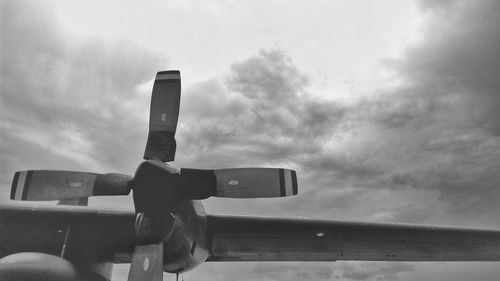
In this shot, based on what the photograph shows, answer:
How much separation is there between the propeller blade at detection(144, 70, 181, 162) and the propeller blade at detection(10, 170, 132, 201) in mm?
693

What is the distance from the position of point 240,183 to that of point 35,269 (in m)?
3.82

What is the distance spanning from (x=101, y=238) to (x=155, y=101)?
143 inches

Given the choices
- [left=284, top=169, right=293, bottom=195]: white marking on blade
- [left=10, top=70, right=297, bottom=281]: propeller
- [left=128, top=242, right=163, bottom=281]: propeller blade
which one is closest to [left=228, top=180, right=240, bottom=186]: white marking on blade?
[left=10, top=70, right=297, bottom=281]: propeller

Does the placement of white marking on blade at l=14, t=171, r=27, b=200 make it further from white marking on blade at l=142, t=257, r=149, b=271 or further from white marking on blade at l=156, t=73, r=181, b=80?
white marking on blade at l=156, t=73, r=181, b=80

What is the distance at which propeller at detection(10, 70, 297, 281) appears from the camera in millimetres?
6203

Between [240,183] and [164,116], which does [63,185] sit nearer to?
[164,116]

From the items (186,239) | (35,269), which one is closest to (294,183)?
(186,239)

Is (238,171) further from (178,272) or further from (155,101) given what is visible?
(178,272)

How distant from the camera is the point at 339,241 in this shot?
30.3 feet

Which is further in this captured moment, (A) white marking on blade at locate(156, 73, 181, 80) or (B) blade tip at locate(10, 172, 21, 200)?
(A) white marking on blade at locate(156, 73, 181, 80)

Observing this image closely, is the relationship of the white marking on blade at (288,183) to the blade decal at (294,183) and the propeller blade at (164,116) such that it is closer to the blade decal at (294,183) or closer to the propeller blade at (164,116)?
the blade decal at (294,183)

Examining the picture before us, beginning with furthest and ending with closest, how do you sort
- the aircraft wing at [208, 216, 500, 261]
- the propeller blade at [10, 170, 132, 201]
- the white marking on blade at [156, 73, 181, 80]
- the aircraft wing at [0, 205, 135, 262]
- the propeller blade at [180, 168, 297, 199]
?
the aircraft wing at [208, 216, 500, 261] → the aircraft wing at [0, 205, 135, 262] → the white marking on blade at [156, 73, 181, 80] → the propeller blade at [10, 170, 132, 201] → the propeller blade at [180, 168, 297, 199]

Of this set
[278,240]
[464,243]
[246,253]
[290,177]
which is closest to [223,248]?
[246,253]

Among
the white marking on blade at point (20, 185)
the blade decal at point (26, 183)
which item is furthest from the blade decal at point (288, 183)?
the white marking on blade at point (20, 185)
